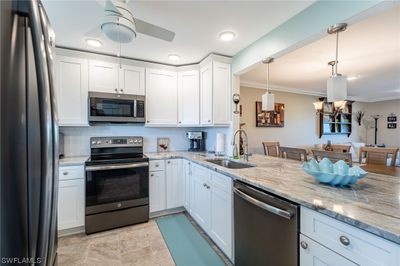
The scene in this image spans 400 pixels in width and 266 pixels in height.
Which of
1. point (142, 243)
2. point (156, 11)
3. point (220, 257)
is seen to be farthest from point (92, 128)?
point (220, 257)

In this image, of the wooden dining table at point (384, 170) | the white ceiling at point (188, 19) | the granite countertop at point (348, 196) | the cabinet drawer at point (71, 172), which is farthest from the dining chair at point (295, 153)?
the cabinet drawer at point (71, 172)

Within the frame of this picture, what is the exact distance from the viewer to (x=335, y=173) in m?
1.35

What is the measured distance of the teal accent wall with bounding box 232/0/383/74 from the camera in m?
1.43

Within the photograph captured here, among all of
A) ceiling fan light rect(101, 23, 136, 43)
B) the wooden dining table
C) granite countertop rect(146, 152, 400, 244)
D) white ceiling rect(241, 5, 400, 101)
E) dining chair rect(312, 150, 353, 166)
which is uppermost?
white ceiling rect(241, 5, 400, 101)

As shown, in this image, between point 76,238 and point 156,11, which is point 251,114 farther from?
point 76,238

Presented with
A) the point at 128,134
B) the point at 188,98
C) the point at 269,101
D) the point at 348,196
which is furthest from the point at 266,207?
the point at 128,134

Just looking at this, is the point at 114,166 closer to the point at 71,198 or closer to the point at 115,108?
the point at 71,198

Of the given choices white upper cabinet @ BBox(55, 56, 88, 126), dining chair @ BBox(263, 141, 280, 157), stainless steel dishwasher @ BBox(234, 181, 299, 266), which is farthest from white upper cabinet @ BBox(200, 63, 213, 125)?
dining chair @ BBox(263, 141, 280, 157)

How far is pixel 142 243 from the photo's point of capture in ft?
7.25

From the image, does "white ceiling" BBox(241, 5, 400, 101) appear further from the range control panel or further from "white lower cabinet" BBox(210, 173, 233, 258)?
the range control panel

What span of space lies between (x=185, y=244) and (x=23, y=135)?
2135mm

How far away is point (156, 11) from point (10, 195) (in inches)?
73.1

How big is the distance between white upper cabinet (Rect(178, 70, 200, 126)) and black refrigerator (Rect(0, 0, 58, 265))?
8.43 ft

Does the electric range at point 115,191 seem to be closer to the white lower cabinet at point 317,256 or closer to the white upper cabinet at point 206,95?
the white upper cabinet at point 206,95
